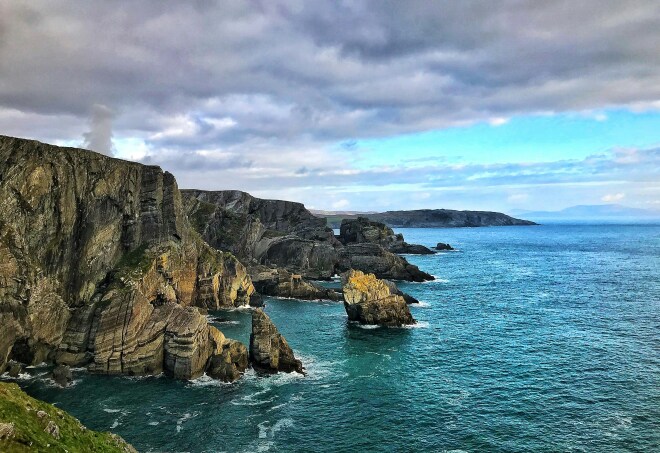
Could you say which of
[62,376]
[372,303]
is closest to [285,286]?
[372,303]

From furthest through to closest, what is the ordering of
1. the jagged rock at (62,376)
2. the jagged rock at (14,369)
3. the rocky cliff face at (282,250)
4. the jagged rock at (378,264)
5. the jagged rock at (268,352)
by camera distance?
the jagged rock at (378,264) < the rocky cliff face at (282,250) < the jagged rock at (268,352) < the jagged rock at (14,369) < the jagged rock at (62,376)

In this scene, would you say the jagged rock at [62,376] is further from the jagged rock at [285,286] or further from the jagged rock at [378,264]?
the jagged rock at [378,264]

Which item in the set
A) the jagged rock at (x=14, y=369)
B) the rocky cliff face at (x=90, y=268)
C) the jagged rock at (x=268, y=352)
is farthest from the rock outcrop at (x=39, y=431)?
the jagged rock at (x=14, y=369)

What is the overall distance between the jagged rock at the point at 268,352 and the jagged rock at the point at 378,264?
8517 cm

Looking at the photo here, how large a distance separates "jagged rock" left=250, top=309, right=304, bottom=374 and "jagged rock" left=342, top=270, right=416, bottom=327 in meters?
28.1

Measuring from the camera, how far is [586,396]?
56.1m

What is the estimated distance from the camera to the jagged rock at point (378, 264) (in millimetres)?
147000

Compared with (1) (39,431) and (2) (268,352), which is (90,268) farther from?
(1) (39,431)

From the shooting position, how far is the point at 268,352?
64.4 meters

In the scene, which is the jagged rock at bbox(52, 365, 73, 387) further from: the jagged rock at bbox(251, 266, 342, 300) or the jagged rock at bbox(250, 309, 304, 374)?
the jagged rock at bbox(251, 266, 342, 300)

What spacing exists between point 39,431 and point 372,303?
69830mm

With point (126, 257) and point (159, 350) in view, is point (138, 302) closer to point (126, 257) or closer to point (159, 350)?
point (159, 350)

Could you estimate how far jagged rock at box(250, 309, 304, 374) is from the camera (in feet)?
211

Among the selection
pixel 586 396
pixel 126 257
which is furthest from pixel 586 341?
pixel 126 257
